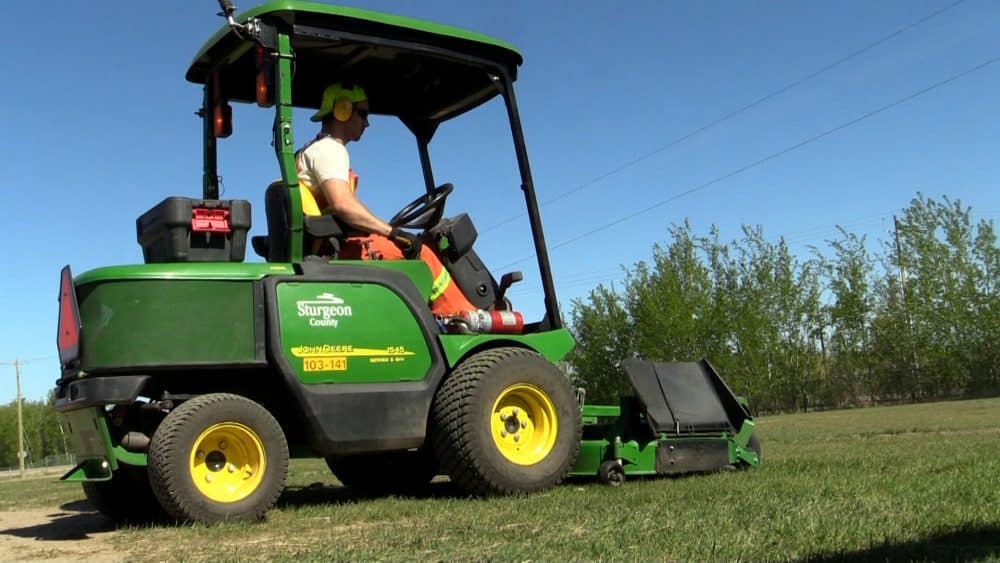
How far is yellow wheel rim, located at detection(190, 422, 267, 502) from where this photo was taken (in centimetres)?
522

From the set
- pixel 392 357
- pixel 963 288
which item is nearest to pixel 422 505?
pixel 392 357

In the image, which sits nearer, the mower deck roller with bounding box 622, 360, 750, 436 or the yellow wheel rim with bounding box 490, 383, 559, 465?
the yellow wheel rim with bounding box 490, 383, 559, 465

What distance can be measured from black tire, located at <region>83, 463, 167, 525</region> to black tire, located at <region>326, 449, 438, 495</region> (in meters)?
1.38

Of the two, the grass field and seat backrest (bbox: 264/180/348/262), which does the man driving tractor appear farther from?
the grass field

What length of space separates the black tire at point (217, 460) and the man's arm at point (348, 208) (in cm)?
144

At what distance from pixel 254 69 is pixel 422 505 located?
343 cm

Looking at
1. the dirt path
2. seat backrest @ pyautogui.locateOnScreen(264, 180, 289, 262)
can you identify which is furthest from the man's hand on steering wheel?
the dirt path

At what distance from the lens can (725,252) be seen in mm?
46844

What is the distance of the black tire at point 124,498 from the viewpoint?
5.96 m

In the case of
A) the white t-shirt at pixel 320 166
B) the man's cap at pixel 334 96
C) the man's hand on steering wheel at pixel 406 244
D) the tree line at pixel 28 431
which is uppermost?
the man's cap at pixel 334 96

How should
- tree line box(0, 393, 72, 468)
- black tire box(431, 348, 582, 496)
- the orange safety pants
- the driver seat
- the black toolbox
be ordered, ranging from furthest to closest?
tree line box(0, 393, 72, 468)
the orange safety pants
the driver seat
black tire box(431, 348, 582, 496)
the black toolbox

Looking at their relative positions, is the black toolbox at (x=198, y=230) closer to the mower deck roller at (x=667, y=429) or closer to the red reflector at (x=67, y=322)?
the red reflector at (x=67, y=322)

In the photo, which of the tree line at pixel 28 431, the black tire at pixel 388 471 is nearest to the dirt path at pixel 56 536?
the black tire at pixel 388 471

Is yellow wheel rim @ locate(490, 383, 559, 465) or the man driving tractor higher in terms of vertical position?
the man driving tractor
